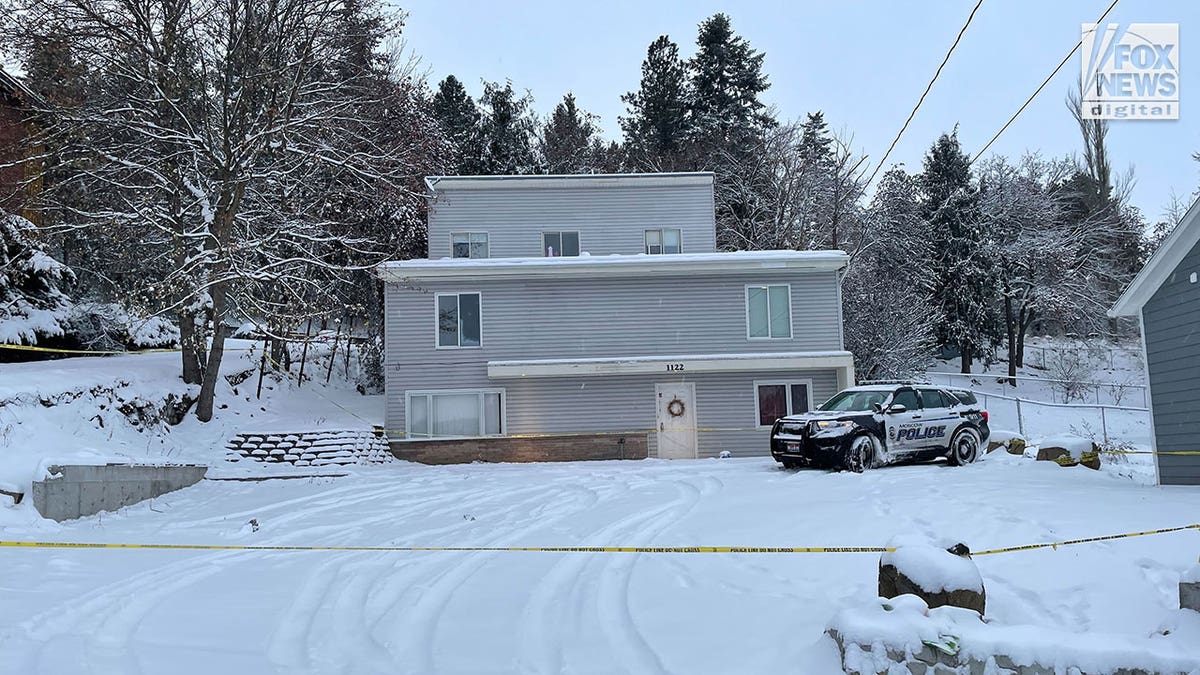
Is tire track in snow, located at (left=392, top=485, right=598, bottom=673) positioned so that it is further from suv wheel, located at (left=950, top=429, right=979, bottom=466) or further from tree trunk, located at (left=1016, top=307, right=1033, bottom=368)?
tree trunk, located at (left=1016, top=307, right=1033, bottom=368)

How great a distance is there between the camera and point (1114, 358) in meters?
40.8

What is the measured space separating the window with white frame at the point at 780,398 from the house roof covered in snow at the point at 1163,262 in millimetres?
9347

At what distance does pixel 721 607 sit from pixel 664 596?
1.83 feet

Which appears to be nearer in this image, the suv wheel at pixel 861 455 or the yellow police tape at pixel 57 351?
the suv wheel at pixel 861 455

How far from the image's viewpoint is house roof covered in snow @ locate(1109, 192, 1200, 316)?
479 inches

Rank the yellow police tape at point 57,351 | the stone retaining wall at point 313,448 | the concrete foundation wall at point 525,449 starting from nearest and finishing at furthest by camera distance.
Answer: the yellow police tape at point 57,351
the stone retaining wall at point 313,448
the concrete foundation wall at point 525,449

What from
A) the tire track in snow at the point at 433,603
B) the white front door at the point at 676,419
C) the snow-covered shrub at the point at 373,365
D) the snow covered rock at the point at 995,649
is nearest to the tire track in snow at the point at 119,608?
the tire track in snow at the point at 433,603

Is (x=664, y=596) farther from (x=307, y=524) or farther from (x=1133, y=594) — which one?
(x=307, y=524)

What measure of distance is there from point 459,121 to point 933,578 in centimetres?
4136

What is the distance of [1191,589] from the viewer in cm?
492

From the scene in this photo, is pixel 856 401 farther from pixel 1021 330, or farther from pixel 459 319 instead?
pixel 1021 330

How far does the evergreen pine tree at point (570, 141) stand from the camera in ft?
137

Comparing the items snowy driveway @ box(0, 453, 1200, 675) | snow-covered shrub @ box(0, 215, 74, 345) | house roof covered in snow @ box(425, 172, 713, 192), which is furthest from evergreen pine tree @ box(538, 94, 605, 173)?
snowy driveway @ box(0, 453, 1200, 675)

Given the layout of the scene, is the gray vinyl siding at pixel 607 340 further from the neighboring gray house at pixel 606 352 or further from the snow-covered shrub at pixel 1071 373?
the snow-covered shrub at pixel 1071 373
